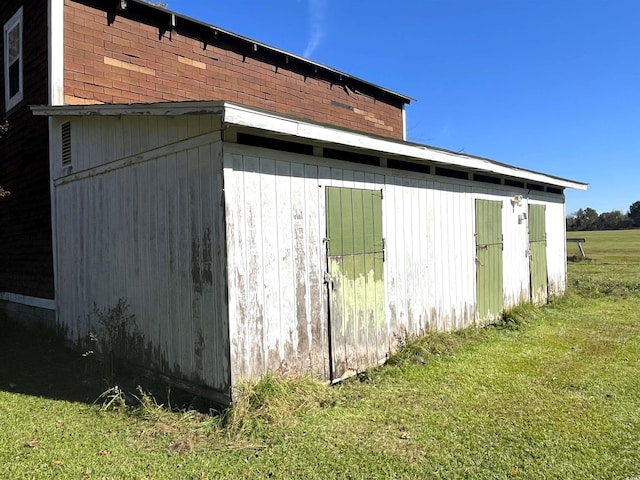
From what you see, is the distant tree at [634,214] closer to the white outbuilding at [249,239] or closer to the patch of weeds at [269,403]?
the white outbuilding at [249,239]

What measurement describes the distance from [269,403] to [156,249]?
6.57 feet

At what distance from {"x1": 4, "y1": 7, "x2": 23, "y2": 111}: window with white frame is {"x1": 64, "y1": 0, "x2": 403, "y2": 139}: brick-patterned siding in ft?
4.60

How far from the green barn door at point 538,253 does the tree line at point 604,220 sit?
63.2 metres

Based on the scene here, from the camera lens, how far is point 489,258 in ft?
25.8

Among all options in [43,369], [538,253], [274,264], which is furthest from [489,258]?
[43,369]

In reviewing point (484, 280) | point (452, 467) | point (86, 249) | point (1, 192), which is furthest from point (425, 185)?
point (1, 192)

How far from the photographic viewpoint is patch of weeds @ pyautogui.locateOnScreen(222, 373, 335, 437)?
381 cm

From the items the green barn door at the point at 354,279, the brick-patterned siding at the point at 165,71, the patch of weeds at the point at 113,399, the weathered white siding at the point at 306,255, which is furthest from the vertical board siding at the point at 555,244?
the patch of weeds at the point at 113,399

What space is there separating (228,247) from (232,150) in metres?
0.85

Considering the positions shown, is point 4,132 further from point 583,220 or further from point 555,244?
point 583,220

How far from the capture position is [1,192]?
7.29m

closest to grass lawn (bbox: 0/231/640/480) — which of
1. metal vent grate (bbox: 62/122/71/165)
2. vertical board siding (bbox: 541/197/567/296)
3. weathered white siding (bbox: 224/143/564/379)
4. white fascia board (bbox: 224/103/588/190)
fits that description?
weathered white siding (bbox: 224/143/564/379)

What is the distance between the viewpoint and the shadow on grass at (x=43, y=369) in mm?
4918

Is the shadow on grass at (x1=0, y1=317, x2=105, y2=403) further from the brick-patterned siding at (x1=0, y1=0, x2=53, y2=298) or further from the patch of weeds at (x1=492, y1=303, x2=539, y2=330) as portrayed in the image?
the patch of weeds at (x1=492, y1=303, x2=539, y2=330)
